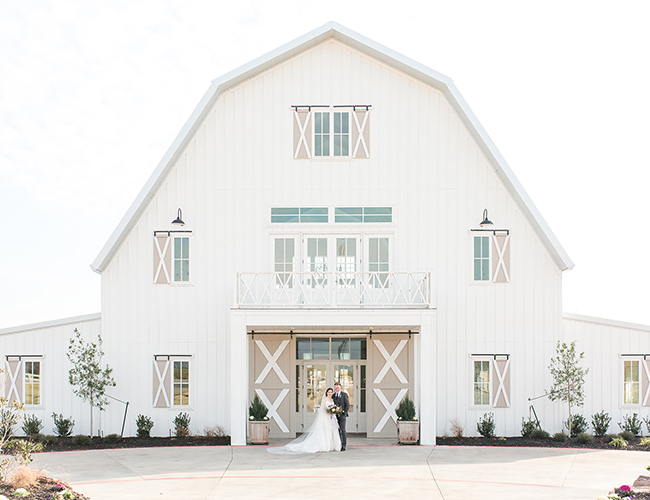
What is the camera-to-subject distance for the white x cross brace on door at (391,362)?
734 inches

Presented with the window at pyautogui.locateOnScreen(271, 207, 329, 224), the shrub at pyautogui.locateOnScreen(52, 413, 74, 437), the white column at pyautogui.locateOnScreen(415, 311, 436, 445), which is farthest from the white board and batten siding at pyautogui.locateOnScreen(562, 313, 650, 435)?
the shrub at pyautogui.locateOnScreen(52, 413, 74, 437)

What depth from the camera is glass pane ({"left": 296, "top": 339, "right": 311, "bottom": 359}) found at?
19.1 meters

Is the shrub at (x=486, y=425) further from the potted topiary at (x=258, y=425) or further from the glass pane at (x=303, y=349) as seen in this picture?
the potted topiary at (x=258, y=425)

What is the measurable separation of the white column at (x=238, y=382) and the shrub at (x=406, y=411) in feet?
12.5

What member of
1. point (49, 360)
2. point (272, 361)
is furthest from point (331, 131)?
point (49, 360)

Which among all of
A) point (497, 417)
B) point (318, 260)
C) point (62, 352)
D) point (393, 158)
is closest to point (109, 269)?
point (62, 352)

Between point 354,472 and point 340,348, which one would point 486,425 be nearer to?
point 340,348

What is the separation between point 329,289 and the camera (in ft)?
58.8

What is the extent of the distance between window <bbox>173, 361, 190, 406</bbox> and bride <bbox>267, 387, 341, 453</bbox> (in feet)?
11.6

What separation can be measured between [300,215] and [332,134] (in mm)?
2368

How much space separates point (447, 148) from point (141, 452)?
1100 centimetres

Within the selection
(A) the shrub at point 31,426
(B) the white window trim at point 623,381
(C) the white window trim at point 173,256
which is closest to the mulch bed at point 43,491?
(A) the shrub at point 31,426

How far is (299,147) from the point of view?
1852 centimetres

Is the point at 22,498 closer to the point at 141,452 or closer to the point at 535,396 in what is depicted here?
the point at 141,452
